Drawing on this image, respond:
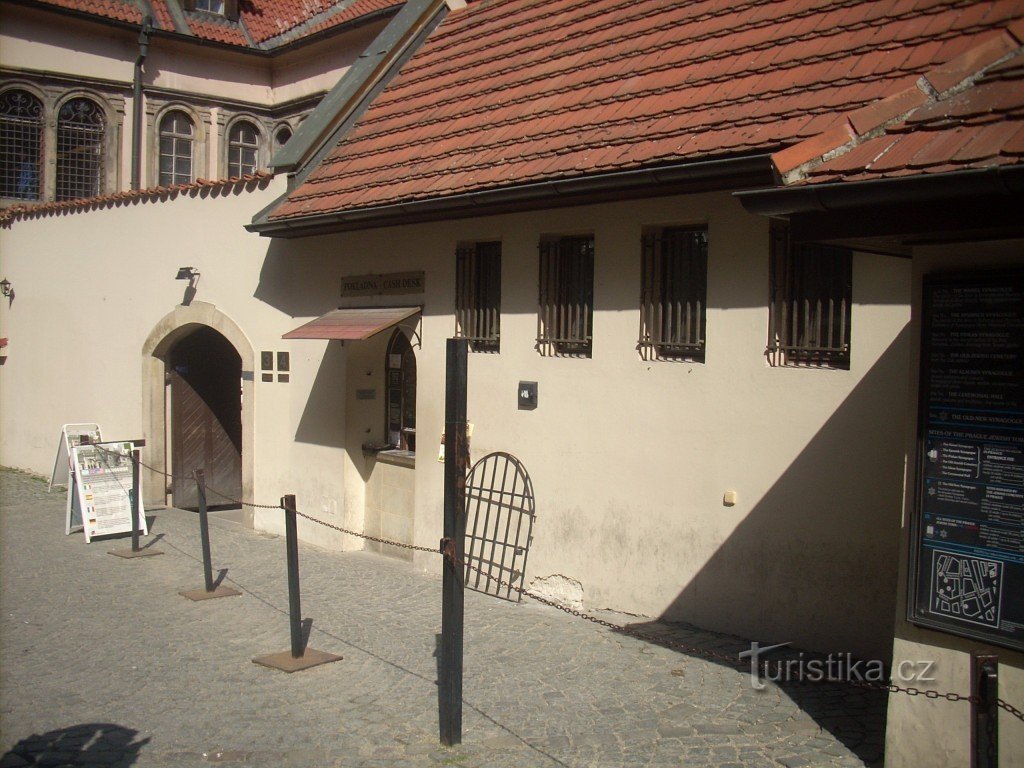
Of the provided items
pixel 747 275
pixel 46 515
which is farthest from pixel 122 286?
pixel 747 275

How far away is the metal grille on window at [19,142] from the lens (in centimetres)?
2147

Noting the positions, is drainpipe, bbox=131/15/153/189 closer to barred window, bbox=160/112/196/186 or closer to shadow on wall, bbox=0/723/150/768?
barred window, bbox=160/112/196/186

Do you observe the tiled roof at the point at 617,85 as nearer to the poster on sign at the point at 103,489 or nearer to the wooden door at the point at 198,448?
the poster on sign at the point at 103,489

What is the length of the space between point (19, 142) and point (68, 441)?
11169 millimetres

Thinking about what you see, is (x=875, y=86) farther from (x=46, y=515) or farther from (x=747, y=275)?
(x=46, y=515)

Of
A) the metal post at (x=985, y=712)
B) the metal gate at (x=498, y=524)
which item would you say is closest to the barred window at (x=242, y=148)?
the metal gate at (x=498, y=524)

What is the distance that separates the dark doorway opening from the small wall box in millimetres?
7293

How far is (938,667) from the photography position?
478cm

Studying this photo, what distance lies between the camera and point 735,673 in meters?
6.88

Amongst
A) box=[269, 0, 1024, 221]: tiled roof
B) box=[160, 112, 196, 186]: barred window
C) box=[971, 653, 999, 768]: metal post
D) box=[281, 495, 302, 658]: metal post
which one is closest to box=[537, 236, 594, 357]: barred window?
box=[269, 0, 1024, 221]: tiled roof

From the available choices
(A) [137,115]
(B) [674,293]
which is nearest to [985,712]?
(B) [674,293]

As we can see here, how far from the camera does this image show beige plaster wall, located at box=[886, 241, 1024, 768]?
4.50 m

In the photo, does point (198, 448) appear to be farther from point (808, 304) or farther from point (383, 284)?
point (808, 304)

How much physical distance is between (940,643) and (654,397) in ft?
12.0
